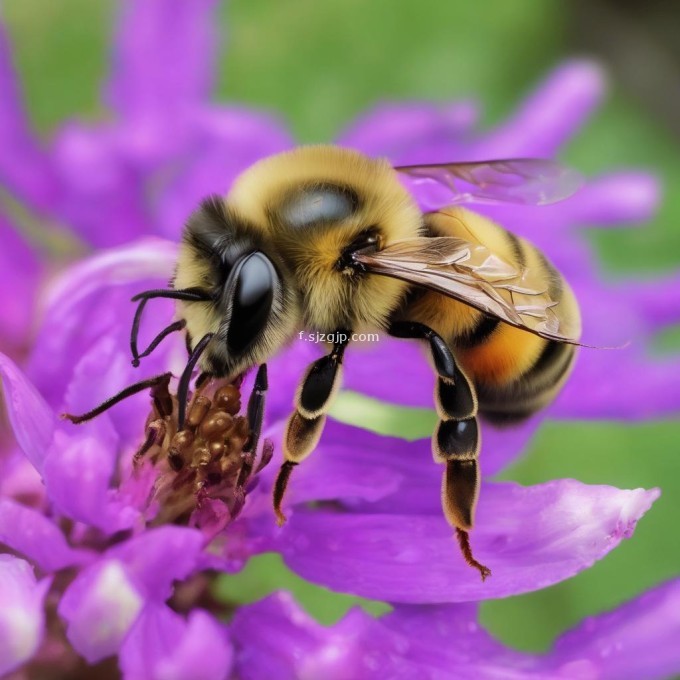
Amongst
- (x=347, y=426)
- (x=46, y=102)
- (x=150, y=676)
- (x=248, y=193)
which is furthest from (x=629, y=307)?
(x=46, y=102)

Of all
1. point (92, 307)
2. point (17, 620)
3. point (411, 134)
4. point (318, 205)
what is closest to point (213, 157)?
point (411, 134)

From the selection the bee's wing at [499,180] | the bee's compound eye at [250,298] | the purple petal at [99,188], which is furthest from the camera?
the purple petal at [99,188]

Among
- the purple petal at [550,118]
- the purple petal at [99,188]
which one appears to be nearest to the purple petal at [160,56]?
the purple petal at [99,188]

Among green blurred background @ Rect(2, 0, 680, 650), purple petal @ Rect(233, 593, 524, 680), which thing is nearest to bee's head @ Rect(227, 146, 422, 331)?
purple petal @ Rect(233, 593, 524, 680)

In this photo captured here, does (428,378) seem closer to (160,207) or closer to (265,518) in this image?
(265,518)

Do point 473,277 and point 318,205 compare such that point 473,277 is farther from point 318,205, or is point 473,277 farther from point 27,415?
point 27,415

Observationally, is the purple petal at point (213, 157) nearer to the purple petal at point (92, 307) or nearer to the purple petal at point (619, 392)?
the purple petal at point (92, 307)

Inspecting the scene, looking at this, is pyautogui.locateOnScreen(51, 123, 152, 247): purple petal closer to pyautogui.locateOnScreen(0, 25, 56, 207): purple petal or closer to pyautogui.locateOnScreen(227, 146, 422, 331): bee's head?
pyautogui.locateOnScreen(0, 25, 56, 207): purple petal
